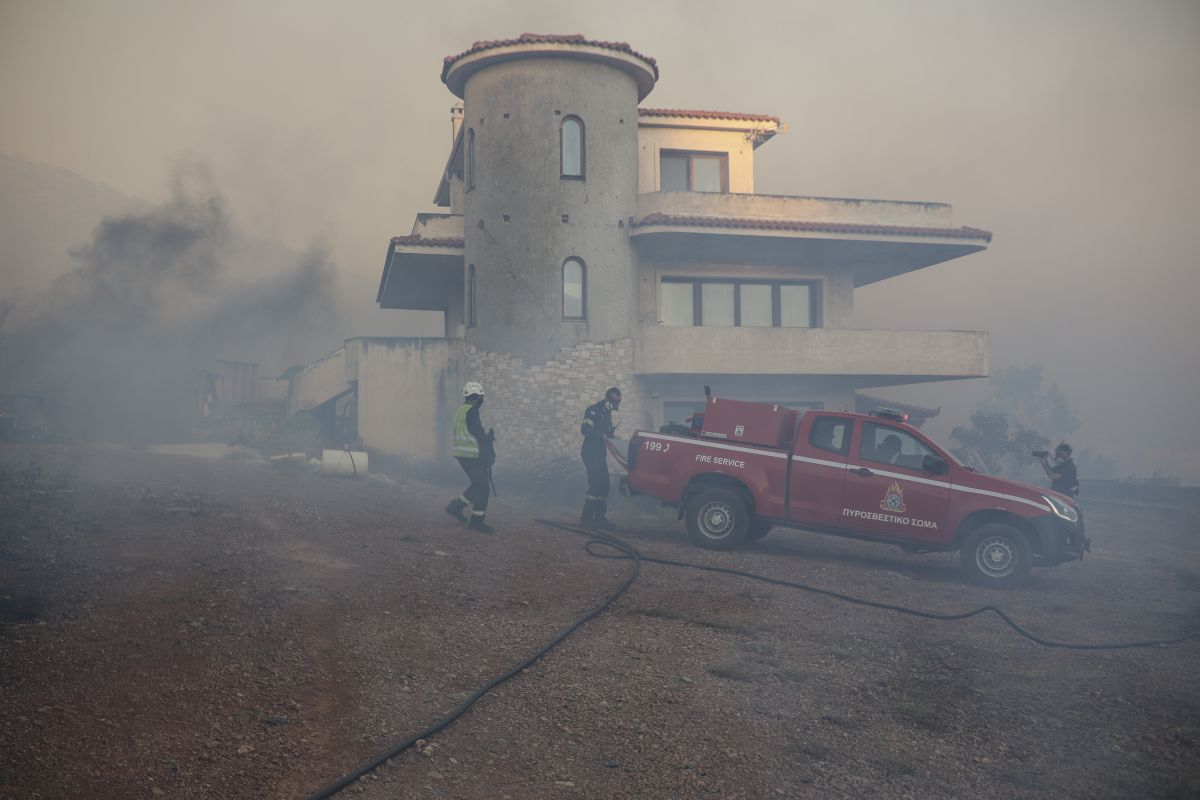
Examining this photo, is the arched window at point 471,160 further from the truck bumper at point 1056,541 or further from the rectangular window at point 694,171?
the truck bumper at point 1056,541

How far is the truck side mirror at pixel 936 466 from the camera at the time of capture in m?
10.5

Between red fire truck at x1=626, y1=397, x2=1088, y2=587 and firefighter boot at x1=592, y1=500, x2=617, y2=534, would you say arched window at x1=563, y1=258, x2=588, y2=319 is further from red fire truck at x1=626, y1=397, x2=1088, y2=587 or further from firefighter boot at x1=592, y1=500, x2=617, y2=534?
red fire truck at x1=626, y1=397, x2=1088, y2=587

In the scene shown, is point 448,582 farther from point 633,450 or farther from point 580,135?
point 580,135

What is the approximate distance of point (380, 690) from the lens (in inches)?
221

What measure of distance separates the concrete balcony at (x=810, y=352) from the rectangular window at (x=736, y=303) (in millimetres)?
1336

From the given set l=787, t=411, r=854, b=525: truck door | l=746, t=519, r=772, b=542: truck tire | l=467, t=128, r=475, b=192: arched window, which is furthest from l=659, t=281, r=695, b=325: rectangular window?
l=787, t=411, r=854, b=525: truck door

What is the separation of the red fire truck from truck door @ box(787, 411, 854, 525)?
1 centimetres

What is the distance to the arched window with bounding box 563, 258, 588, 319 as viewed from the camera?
737 inches

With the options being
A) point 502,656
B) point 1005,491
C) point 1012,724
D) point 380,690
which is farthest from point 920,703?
point 1005,491

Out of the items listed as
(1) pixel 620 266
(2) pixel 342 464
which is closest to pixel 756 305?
(1) pixel 620 266

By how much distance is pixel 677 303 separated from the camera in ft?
69.1

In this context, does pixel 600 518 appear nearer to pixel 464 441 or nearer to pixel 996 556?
pixel 464 441

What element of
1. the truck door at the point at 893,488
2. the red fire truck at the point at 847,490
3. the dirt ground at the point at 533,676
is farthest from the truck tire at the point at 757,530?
the truck door at the point at 893,488

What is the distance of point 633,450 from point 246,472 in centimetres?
1049
